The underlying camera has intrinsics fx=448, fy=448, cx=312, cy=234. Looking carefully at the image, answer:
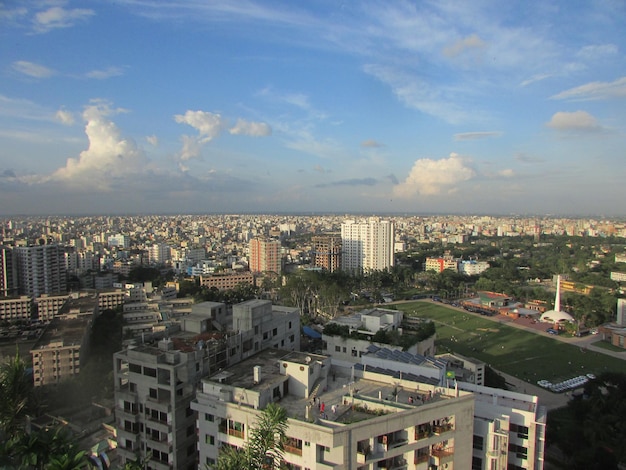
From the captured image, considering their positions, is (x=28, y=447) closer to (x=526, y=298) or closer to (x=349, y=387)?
(x=349, y=387)

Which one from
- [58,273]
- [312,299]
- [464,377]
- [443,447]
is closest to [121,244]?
[58,273]

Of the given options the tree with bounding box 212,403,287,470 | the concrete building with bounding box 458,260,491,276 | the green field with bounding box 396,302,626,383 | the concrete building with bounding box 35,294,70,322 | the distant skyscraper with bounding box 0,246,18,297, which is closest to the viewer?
the tree with bounding box 212,403,287,470

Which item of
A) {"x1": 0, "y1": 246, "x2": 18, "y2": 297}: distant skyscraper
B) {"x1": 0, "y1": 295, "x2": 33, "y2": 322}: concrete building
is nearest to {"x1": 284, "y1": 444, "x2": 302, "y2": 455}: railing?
{"x1": 0, "y1": 295, "x2": 33, "y2": 322}: concrete building

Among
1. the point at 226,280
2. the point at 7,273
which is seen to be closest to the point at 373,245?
the point at 226,280

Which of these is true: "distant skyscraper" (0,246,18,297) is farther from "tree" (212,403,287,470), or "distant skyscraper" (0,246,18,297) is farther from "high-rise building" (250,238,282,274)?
"tree" (212,403,287,470)

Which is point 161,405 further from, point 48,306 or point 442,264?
point 442,264
